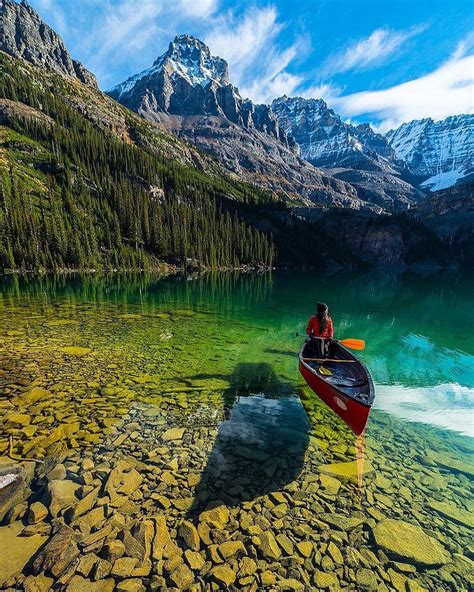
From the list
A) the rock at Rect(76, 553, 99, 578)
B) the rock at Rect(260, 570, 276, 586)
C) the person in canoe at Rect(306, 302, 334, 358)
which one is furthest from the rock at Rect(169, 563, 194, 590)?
the person in canoe at Rect(306, 302, 334, 358)

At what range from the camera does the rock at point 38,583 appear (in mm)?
5105

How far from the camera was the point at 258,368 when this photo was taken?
1769cm

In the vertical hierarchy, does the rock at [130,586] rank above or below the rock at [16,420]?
below

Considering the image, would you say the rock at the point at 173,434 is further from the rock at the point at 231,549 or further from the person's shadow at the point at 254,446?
the rock at the point at 231,549

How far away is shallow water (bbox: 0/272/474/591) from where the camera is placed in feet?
19.5

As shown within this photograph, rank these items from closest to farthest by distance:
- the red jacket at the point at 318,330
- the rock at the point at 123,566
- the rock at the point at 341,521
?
the rock at the point at 123,566 < the rock at the point at 341,521 < the red jacket at the point at 318,330

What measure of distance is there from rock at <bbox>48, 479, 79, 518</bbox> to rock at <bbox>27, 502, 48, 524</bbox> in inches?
5.1

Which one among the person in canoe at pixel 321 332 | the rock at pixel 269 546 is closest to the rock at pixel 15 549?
the rock at pixel 269 546

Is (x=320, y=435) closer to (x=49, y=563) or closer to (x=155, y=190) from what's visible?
(x=49, y=563)

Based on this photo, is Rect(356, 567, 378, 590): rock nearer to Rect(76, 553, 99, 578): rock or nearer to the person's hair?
Rect(76, 553, 99, 578): rock

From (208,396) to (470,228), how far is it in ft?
779

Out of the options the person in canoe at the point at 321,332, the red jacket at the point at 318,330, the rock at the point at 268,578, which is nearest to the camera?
the rock at the point at 268,578

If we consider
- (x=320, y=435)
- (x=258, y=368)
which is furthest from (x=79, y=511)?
(x=258, y=368)

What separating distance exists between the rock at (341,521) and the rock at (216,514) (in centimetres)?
222
